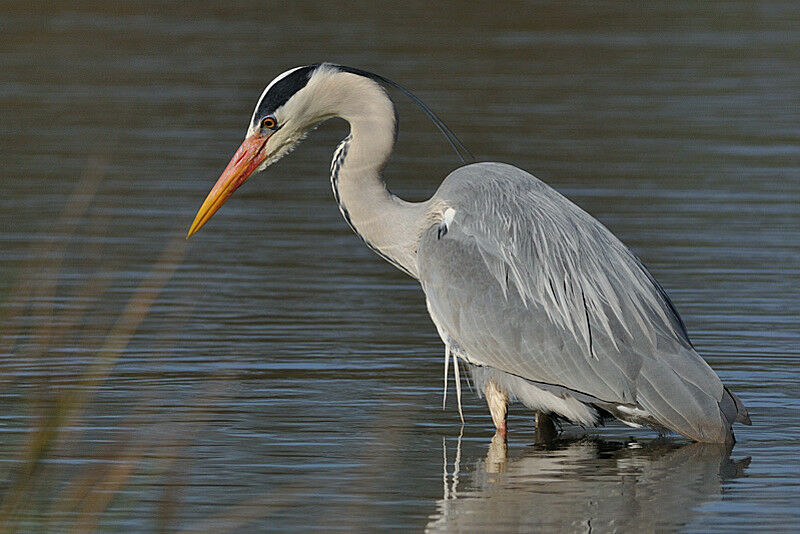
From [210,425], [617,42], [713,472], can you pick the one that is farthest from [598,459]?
[617,42]

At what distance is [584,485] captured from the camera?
723 cm

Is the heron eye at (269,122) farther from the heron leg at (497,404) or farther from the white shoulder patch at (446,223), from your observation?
the heron leg at (497,404)

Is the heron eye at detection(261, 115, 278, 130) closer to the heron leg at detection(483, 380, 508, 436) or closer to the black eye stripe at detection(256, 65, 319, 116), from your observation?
the black eye stripe at detection(256, 65, 319, 116)

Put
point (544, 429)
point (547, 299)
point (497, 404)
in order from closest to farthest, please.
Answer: point (547, 299), point (497, 404), point (544, 429)

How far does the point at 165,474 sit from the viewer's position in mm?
Answer: 7273

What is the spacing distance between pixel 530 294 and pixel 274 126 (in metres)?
1.60

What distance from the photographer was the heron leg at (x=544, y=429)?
26.9ft

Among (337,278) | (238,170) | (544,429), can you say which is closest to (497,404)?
(544,429)

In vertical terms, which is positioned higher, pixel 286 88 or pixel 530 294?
pixel 286 88

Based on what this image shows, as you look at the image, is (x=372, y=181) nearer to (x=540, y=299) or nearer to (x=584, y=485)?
(x=540, y=299)

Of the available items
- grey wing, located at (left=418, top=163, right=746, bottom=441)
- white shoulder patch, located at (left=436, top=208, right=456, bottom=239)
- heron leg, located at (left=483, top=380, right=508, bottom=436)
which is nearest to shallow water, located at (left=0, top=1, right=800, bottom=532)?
heron leg, located at (left=483, top=380, right=508, bottom=436)

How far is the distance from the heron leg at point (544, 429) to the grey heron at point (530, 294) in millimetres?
44

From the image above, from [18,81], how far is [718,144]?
879cm

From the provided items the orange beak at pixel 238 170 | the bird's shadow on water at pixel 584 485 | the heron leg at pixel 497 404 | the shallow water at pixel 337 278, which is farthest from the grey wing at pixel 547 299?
the orange beak at pixel 238 170
